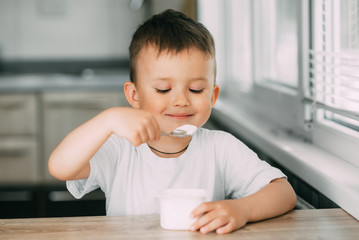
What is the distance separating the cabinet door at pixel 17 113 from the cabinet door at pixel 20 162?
0.06 meters

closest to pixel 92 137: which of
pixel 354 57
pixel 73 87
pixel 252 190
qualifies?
pixel 252 190

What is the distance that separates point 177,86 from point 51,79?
2.63 m

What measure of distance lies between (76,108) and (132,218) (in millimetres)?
2454

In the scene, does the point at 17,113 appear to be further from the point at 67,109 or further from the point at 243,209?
the point at 243,209

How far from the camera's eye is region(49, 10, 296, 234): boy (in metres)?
1.07

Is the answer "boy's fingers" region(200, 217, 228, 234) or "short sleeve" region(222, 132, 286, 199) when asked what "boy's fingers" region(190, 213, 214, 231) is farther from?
"short sleeve" region(222, 132, 286, 199)

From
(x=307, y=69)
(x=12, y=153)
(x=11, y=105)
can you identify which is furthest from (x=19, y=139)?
(x=307, y=69)

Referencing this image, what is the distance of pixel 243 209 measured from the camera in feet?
3.01

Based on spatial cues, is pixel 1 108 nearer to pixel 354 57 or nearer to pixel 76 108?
pixel 76 108

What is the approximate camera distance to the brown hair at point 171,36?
3.77 ft

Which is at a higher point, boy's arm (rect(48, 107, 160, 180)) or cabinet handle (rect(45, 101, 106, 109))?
boy's arm (rect(48, 107, 160, 180))

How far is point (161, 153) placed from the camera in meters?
1.23

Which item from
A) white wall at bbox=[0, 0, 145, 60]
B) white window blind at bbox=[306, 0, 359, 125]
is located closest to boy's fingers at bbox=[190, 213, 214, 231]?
white window blind at bbox=[306, 0, 359, 125]

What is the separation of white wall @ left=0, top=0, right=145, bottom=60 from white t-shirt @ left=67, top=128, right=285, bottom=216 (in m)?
2.83
